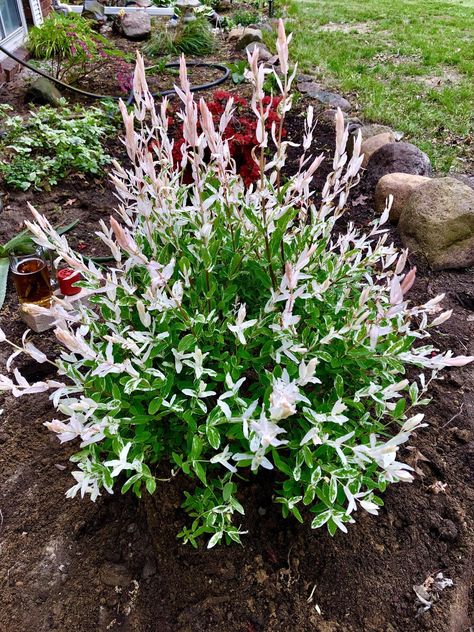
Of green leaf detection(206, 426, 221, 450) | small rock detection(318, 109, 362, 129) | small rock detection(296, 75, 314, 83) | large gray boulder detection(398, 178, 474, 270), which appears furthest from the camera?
small rock detection(296, 75, 314, 83)

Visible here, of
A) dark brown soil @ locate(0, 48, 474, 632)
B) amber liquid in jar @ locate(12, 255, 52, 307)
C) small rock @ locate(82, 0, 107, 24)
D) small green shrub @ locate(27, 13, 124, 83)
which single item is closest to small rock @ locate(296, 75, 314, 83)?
small green shrub @ locate(27, 13, 124, 83)

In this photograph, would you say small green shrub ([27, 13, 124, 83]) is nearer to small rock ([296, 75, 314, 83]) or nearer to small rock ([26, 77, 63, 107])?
small rock ([26, 77, 63, 107])

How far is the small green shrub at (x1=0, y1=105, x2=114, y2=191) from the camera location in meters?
3.99

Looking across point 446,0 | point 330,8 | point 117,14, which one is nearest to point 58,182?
point 117,14

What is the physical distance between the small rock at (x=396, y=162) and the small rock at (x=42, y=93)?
3.42m

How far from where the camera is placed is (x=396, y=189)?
3725mm

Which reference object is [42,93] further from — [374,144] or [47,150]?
[374,144]

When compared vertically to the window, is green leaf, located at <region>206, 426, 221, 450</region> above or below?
below

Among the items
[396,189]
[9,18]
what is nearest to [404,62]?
[396,189]

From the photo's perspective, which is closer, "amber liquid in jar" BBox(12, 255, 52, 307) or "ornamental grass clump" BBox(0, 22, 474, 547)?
"ornamental grass clump" BBox(0, 22, 474, 547)

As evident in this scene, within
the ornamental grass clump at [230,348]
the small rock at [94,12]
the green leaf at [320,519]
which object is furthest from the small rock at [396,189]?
the small rock at [94,12]

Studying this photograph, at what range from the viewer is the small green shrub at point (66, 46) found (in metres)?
5.80

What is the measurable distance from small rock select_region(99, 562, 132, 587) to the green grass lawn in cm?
430

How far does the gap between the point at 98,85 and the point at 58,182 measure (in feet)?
9.29
